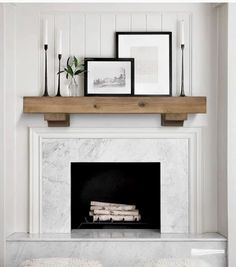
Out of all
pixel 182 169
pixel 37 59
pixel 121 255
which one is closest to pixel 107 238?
pixel 121 255

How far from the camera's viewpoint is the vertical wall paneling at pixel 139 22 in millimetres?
3541

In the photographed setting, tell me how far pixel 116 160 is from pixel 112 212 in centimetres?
48

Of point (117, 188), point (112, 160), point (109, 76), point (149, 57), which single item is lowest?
point (117, 188)

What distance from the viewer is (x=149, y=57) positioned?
3.50 metres

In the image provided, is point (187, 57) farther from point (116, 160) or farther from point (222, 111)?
point (116, 160)

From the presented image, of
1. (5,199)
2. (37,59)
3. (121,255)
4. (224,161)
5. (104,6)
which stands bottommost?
(121,255)

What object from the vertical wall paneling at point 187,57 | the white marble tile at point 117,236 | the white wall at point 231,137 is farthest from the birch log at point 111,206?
the vertical wall paneling at point 187,57

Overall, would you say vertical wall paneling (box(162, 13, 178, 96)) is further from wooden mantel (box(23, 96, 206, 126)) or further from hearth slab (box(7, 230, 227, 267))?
hearth slab (box(7, 230, 227, 267))

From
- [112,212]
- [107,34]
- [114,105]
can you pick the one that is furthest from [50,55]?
[112,212]

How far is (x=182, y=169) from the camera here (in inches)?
140

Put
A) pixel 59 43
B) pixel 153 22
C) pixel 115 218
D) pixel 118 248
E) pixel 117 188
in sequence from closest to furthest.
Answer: pixel 118 248 < pixel 59 43 < pixel 153 22 < pixel 115 218 < pixel 117 188

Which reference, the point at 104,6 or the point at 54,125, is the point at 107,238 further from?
the point at 104,6

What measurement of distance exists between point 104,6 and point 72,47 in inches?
15.9

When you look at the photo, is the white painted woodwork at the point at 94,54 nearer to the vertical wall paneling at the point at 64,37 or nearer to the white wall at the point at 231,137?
the vertical wall paneling at the point at 64,37
